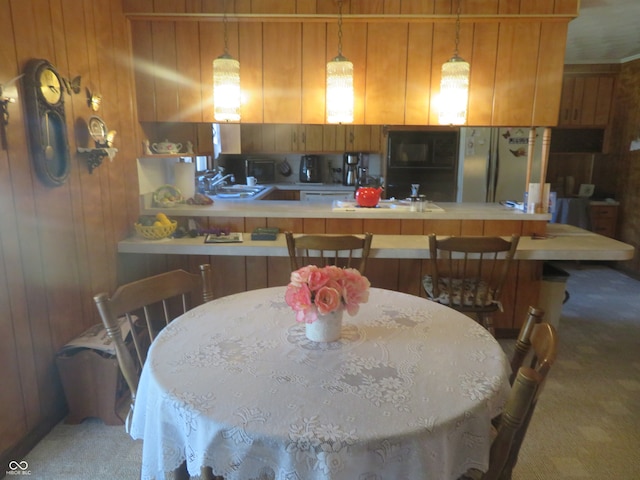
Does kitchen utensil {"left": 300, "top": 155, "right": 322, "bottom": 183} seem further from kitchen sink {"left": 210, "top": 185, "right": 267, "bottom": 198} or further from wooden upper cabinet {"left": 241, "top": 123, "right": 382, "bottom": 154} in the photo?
kitchen sink {"left": 210, "top": 185, "right": 267, "bottom": 198}

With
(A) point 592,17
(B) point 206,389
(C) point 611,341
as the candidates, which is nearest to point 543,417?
(C) point 611,341

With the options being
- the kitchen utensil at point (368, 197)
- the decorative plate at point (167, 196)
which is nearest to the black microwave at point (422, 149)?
the kitchen utensil at point (368, 197)

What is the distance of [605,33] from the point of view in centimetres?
402

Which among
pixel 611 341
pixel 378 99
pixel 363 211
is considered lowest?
pixel 611 341

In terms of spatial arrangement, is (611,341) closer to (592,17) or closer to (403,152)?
(592,17)

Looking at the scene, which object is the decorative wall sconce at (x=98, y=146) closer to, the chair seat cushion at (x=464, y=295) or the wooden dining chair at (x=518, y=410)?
the chair seat cushion at (x=464, y=295)

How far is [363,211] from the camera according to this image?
3.17 metres

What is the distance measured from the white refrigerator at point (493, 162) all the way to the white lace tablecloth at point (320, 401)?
152 inches

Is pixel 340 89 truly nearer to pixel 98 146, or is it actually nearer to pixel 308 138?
pixel 98 146

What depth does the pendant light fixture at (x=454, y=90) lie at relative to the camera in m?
2.79

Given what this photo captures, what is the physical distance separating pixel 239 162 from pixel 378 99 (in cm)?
314

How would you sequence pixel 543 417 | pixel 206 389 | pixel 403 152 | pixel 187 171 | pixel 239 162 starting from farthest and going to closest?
pixel 239 162, pixel 403 152, pixel 187 171, pixel 543 417, pixel 206 389

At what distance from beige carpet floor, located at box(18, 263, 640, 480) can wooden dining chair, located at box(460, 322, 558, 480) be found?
0.90m

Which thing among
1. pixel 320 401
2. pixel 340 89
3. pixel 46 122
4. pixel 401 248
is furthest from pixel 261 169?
pixel 320 401
